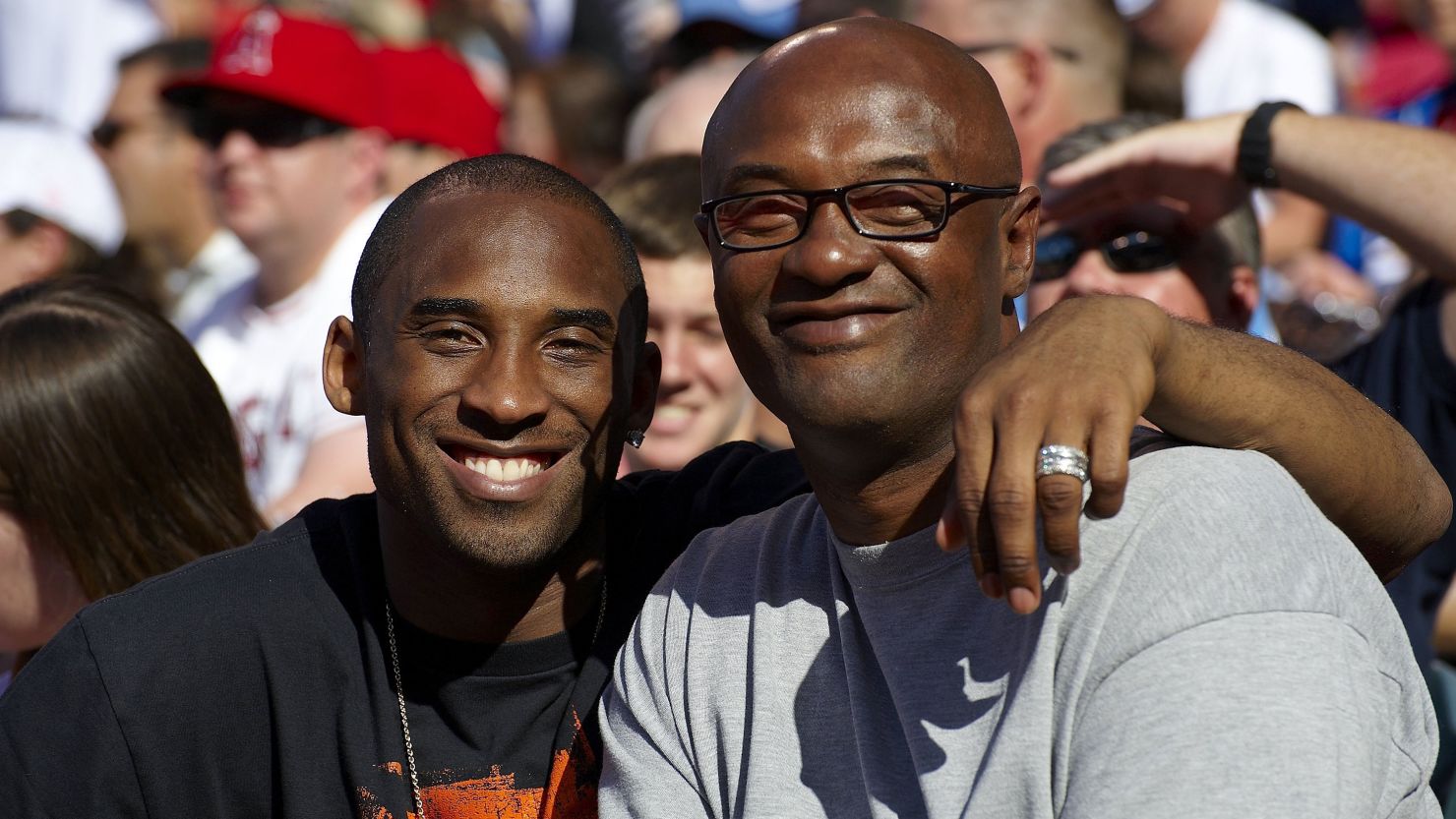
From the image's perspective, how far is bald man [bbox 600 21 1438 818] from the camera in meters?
1.70

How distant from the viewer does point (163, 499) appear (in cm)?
331

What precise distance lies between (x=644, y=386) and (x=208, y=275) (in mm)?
4342

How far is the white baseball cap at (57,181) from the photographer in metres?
5.97

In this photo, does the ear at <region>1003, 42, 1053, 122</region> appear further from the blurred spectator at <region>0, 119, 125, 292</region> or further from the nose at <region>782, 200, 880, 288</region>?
the blurred spectator at <region>0, 119, 125, 292</region>

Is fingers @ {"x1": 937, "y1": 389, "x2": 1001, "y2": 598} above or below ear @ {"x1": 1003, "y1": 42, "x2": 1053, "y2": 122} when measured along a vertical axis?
above

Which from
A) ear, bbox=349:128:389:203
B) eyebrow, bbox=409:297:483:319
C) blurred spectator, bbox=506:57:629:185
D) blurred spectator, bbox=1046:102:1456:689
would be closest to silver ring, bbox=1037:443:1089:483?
eyebrow, bbox=409:297:483:319

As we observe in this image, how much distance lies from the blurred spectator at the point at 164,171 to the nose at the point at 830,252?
5023mm

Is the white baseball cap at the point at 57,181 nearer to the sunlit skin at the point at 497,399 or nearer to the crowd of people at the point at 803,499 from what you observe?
the crowd of people at the point at 803,499

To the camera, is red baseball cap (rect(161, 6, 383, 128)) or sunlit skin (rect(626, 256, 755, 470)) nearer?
sunlit skin (rect(626, 256, 755, 470))

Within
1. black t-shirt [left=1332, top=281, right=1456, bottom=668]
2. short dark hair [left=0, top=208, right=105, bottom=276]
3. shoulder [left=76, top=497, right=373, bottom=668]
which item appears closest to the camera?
shoulder [left=76, top=497, right=373, bottom=668]

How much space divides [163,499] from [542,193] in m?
1.17

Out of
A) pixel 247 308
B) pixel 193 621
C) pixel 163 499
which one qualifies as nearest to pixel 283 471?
pixel 247 308

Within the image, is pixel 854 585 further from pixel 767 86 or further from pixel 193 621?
pixel 193 621

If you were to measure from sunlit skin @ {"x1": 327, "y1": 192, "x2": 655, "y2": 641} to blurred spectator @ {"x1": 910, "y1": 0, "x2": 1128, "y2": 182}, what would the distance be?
83.6 inches
